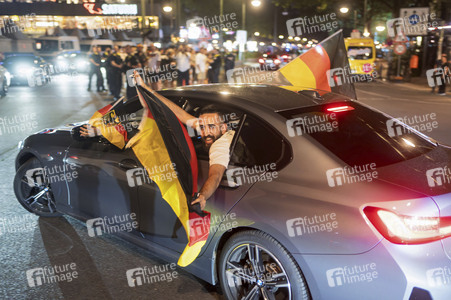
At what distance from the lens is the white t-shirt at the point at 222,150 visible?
128 inches

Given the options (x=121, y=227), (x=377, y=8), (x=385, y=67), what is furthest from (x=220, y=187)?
(x=377, y=8)

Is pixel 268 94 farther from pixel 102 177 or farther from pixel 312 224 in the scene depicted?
pixel 102 177

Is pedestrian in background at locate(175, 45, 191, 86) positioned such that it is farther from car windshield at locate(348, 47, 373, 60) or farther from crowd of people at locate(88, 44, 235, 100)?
car windshield at locate(348, 47, 373, 60)

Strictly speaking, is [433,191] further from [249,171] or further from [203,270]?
[203,270]

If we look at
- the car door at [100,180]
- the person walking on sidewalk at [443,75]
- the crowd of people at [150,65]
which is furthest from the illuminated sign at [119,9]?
the car door at [100,180]

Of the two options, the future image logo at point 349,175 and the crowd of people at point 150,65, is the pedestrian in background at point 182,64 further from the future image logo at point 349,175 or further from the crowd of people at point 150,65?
the future image logo at point 349,175

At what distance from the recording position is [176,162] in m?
3.17

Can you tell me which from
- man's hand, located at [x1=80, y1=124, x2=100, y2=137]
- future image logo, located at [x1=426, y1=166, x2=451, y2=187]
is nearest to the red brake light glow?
future image logo, located at [x1=426, y1=166, x2=451, y2=187]

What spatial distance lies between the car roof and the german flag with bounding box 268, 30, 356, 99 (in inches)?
40.4

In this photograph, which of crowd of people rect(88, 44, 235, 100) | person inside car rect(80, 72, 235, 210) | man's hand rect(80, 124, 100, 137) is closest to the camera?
person inside car rect(80, 72, 235, 210)

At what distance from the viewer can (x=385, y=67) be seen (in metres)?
28.2

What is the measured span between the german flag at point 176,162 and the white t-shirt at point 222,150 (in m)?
0.14

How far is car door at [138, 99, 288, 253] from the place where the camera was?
3125 mm

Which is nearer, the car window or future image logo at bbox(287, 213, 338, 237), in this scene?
future image logo at bbox(287, 213, 338, 237)
